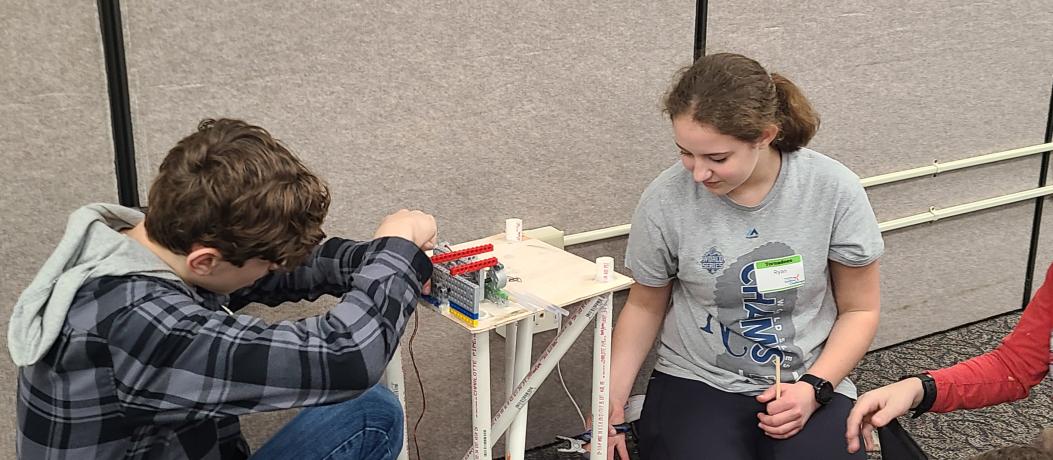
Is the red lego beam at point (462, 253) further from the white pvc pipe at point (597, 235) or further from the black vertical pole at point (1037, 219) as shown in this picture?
the black vertical pole at point (1037, 219)

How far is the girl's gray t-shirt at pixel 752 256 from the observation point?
1749 mm

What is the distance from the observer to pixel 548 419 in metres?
2.24

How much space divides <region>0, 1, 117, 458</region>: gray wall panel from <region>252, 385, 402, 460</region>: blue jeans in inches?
19.2

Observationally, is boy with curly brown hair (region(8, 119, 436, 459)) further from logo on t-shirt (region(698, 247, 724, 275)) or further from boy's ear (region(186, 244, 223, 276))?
logo on t-shirt (region(698, 247, 724, 275))

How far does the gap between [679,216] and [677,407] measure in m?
0.33

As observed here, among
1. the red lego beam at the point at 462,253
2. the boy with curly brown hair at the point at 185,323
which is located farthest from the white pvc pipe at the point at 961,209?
the boy with curly brown hair at the point at 185,323

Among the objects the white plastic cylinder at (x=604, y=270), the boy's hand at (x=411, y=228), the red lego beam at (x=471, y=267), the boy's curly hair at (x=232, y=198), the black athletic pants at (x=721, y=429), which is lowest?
the black athletic pants at (x=721, y=429)

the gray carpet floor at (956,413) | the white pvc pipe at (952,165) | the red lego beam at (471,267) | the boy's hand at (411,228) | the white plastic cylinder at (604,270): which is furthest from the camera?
the white pvc pipe at (952,165)

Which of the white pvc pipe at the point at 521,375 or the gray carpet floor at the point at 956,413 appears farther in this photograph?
the gray carpet floor at the point at 956,413

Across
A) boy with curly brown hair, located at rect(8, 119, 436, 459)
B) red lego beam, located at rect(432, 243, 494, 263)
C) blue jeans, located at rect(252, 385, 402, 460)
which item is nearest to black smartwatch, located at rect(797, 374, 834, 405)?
red lego beam, located at rect(432, 243, 494, 263)

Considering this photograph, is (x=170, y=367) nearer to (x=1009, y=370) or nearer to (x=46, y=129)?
(x=46, y=129)

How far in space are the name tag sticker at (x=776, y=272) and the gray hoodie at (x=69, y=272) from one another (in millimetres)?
982

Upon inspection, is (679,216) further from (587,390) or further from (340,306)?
(340,306)

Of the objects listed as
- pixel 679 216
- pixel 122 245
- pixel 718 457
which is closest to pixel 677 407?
pixel 718 457
